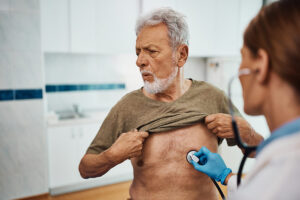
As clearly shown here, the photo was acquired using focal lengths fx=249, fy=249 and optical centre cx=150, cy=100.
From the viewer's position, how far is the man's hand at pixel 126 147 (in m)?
1.01

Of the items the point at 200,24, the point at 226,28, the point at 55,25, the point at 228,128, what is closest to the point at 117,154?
the point at 228,128

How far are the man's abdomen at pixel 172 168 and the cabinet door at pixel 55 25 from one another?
188 cm

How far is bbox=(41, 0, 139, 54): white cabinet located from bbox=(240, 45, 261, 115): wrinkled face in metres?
2.30

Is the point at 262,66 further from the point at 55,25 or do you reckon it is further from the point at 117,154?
the point at 55,25

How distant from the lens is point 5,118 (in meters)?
2.39

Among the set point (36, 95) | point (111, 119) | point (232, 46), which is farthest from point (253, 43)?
point (232, 46)

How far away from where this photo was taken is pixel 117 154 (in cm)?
101

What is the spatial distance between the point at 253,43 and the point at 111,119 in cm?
74

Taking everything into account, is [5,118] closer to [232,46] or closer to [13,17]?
[13,17]

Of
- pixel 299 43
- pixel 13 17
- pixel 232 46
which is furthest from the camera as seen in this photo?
pixel 232 46

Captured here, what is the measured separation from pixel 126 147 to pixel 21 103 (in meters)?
1.84

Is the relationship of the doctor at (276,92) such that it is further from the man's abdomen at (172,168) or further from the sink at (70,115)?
the sink at (70,115)

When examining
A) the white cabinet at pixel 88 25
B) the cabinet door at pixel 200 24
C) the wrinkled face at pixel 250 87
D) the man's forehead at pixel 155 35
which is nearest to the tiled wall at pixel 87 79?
the white cabinet at pixel 88 25

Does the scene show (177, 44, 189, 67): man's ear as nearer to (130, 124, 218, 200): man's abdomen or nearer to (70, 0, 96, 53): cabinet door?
(130, 124, 218, 200): man's abdomen
